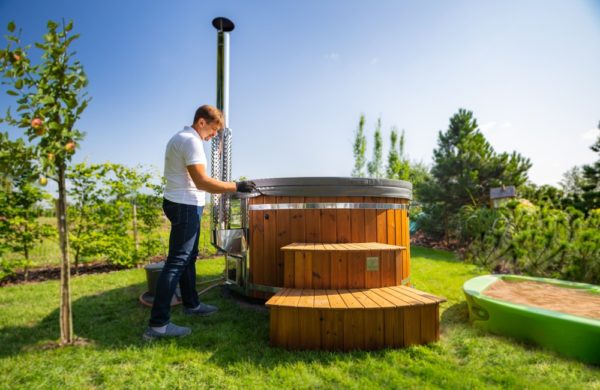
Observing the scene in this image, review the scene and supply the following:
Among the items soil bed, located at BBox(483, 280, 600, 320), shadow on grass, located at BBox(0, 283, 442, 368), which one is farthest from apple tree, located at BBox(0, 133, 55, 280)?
soil bed, located at BBox(483, 280, 600, 320)

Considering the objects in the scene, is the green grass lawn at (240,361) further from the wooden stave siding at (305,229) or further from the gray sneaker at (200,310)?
the wooden stave siding at (305,229)

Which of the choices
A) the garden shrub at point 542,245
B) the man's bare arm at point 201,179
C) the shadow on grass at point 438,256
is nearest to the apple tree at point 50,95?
the man's bare arm at point 201,179

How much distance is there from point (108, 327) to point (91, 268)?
3185mm

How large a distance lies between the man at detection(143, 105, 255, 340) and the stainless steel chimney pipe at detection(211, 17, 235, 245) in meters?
0.93

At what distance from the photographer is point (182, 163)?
7.77 feet

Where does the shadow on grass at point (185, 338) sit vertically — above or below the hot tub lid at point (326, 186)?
below

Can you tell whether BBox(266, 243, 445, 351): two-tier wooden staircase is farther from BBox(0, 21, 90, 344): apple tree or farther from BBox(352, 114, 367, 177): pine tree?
BBox(352, 114, 367, 177): pine tree

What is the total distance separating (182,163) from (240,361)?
1.46m

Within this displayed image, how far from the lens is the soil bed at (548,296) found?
226 centimetres

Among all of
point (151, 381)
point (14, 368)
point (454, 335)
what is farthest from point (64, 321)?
point (454, 335)

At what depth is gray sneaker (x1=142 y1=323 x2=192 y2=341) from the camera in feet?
7.23

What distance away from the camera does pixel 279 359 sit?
190cm

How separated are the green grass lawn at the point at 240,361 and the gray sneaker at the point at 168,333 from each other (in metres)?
0.07

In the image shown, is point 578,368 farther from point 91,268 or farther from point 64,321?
point 91,268
